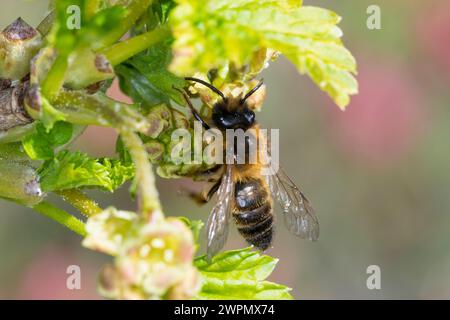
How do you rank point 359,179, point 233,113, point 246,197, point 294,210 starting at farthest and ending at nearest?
point 359,179, point 294,210, point 246,197, point 233,113

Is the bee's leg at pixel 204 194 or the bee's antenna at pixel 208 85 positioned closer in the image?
the bee's antenna at pixel 208 85

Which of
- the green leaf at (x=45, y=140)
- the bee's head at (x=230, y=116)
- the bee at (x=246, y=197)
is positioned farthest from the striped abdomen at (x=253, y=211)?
the green leaf at (x=45, y=140)

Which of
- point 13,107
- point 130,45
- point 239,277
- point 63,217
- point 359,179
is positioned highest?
point 359,179

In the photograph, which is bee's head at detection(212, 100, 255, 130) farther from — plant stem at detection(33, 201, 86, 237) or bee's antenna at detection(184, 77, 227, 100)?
plant stem at detection(33, 201, 86, 237)

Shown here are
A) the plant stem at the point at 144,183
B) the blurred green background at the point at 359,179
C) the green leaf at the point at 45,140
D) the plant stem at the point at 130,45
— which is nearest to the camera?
the plant stem at the point at 144,183

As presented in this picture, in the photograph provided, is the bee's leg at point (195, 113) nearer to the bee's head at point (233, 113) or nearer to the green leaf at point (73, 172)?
A: the bee's head at point (233, 113)

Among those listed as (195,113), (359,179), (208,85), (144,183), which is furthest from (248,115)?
(359,179)

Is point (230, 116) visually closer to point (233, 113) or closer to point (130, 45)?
point (233, 113)
